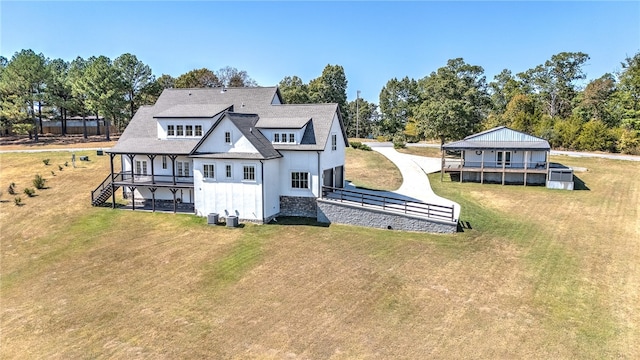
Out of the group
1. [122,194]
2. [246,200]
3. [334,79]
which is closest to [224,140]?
[246,200]

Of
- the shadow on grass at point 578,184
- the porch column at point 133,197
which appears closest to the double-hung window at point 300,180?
the porch column at point 133,197

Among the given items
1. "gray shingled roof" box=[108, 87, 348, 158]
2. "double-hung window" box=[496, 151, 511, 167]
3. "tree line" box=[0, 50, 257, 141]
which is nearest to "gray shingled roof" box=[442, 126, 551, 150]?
"double-hung window" box=[496, 151, 511, 167]

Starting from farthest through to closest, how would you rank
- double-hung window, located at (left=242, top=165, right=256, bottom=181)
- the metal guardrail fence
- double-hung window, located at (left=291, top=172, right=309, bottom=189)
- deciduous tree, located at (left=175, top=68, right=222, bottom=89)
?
deciduous tree, located at (left=175, top=68, right=222, bottom=89)
double-hung window, located at (left=291, top=172, right=309, bottom=189)
double-hung window, located at (left=242, top=165, right=256, bottom=181)
the metal guardrail fence

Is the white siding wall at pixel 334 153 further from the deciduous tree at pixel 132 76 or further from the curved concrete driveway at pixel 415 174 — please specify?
the deciduous tree at pixel 132 76

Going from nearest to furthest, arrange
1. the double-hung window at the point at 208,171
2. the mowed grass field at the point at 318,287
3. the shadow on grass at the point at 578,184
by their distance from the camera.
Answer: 1. the mowed grass field at the point at 318,287
2. the double-hung window at the point at 208,171
3. the shadow on grass at the point at 578,184

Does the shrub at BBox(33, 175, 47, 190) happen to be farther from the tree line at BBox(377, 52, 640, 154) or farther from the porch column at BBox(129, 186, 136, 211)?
the tree line at BBox(377, 52, 640, 154)

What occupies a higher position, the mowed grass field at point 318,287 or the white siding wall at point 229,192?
the white siding wall at point 229,192
